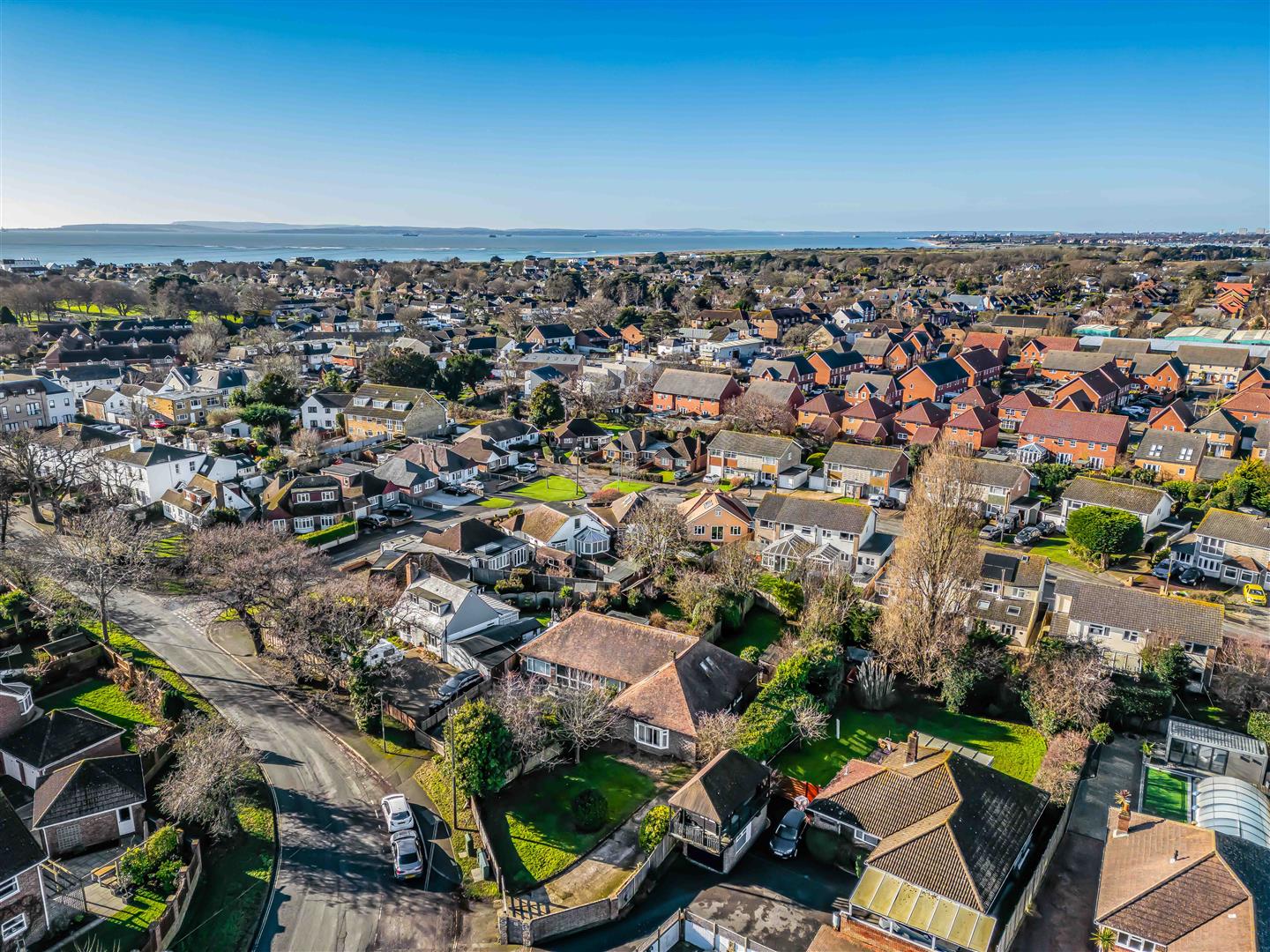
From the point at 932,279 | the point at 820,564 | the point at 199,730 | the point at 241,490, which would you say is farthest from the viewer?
the point at 932,279

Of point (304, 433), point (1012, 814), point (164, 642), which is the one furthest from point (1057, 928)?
point (304, 433)

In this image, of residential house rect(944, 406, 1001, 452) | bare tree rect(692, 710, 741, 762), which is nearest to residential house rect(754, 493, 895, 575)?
bare tree rect(692, 710, 741, 762)

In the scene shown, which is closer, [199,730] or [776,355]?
[199,730]

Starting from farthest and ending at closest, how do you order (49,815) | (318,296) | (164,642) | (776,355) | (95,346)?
(318,296) → (776,355) → (95,346) → (164,642) → (49,815)

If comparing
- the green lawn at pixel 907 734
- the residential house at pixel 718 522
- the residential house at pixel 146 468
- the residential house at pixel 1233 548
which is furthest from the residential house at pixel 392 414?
the residential house at pixel 1233 548

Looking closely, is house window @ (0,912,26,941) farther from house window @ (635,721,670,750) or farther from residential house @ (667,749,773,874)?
house window @ (635,721,670,750)

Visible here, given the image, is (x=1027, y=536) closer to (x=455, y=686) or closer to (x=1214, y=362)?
(x=455, y=686)

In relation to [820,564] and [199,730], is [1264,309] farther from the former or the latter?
[199,730]
